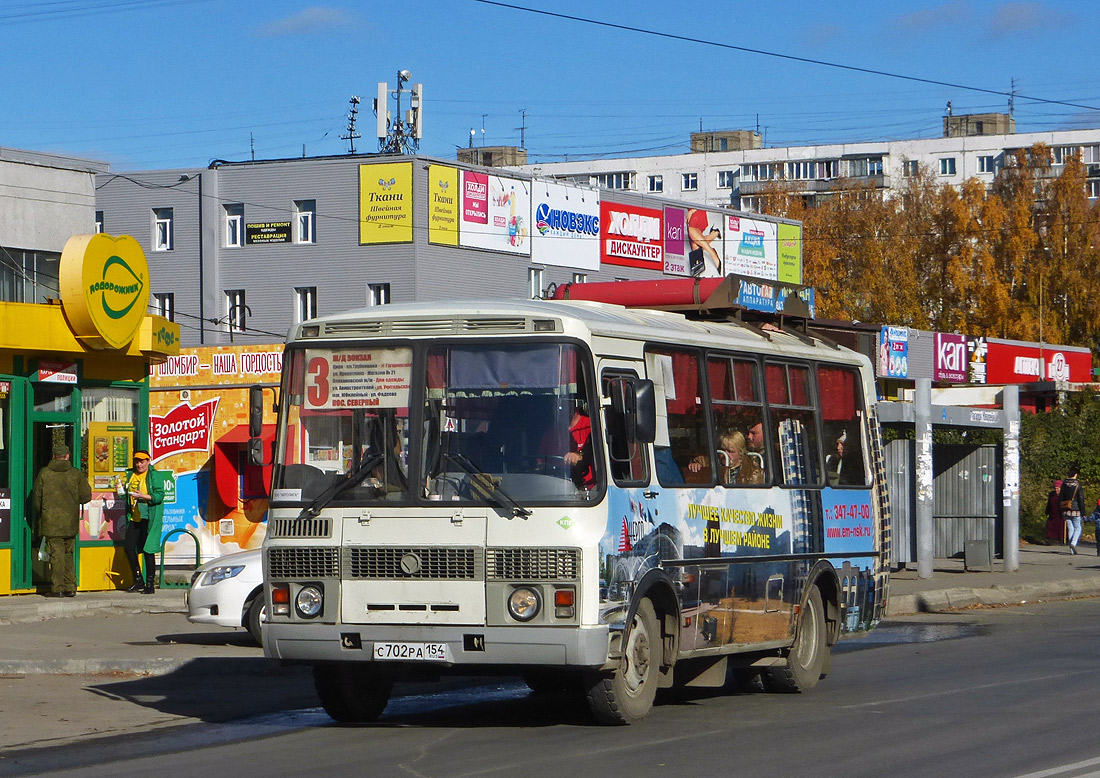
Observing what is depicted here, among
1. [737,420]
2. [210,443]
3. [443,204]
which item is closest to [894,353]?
[443,204]

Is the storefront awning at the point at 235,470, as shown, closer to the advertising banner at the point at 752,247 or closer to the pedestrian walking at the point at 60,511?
the pedestrian walking at the point at 60,511

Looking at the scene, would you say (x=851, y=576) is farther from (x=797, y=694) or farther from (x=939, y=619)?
(x=939, y=619)

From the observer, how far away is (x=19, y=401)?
64.6 ft

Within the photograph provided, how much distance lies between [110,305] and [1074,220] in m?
59.9

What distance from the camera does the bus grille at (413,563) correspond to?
9570 millimetres

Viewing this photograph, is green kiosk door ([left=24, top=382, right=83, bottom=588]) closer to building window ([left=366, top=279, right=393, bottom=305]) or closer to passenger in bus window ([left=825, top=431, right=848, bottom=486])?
passenger in bus window ([left=825, top=431, right=848, bottom=486])

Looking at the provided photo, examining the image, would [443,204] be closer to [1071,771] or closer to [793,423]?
[793,423]

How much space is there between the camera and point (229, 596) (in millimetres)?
15172

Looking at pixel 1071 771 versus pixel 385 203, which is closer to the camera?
pixel 1071 771

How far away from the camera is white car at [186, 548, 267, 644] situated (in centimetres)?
1512

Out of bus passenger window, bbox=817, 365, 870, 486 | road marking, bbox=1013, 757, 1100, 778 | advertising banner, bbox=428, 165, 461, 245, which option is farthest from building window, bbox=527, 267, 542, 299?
road marking, bbox=1013, 757, 1100, 778

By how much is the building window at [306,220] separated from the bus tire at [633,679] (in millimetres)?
45969

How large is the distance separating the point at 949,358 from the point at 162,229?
2830 centimetres

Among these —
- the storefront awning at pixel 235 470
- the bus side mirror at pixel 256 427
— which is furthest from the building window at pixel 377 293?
the bus side mirror at pixel 256 427
